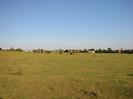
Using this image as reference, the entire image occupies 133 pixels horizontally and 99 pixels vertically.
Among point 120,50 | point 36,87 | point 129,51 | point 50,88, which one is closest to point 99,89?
point 50,88

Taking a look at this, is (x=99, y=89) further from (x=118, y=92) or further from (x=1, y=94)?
(x=1, y=94)

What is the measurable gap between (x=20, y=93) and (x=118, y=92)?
5142mm

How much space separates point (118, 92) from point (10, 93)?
5644mm

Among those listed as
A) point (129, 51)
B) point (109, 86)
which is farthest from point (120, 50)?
point (109, 86)


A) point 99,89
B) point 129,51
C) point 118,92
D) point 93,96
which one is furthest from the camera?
point 129,51

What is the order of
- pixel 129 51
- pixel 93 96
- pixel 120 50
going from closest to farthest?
pixel 93 96 < pixel 129 51 < pixel 120 50

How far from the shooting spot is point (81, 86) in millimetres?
13180

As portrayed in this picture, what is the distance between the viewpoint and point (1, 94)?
10867 millimetres

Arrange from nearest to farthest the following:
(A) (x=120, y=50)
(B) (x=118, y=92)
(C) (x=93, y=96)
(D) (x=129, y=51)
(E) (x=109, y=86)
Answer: (C) (x=93, y=96) → (B) (x=118, y=92) → (E) (x=109, y=86) → (D) (x=129, y=51) → (A) (x=120, y=50)

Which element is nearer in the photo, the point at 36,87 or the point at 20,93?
the point at 20,93

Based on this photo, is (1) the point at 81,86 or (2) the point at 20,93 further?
(1) the point at 81,86

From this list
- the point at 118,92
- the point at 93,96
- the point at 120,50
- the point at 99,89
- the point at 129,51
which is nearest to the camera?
the point at 93,96

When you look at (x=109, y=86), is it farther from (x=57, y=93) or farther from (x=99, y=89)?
(x=57, y=93)

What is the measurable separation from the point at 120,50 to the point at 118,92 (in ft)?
487
